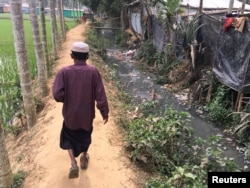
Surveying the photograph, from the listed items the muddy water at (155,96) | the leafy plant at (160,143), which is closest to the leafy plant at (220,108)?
the muddy water at (155,96)

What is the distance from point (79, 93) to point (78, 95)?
26mm

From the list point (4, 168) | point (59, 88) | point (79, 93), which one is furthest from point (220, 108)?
point (4, 168)

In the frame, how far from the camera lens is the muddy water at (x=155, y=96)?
18.8ft

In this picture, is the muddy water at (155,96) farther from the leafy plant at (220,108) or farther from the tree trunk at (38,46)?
the tree trunk at (38,46)

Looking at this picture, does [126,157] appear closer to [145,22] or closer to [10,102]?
[10,102]

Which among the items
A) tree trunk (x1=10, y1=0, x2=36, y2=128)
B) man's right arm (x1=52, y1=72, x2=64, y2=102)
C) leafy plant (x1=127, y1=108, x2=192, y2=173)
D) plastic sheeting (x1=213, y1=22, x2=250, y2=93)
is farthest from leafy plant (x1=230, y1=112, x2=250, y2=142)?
tree trunk (x1=10, y1=0, x2=36, y2=128)

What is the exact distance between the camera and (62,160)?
4074mm

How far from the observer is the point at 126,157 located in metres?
4.41

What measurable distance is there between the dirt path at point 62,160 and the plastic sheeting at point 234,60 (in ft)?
9.30

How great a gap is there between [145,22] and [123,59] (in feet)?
7.93

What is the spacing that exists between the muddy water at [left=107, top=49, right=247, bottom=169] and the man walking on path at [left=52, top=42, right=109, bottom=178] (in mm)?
2983

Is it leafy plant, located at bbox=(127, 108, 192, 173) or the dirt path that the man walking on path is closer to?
the dirt path

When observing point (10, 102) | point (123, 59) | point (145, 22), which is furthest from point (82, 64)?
point (145, 22)

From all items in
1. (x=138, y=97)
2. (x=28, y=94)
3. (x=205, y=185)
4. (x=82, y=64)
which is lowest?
(x=138, y=97)
